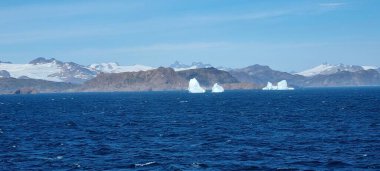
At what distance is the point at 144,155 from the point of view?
192 ft

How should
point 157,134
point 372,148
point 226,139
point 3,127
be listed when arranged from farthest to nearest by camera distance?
point 3,127 → point 157,134 → point 226,139 → point 372,148

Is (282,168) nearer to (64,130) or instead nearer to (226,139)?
(226,139)

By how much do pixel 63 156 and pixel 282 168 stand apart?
23178mm

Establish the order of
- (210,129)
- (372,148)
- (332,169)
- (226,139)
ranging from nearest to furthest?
1. (332,169)
2. (372,148)
3. (226,139)
4. (210,129)

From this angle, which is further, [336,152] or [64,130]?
[64,130]

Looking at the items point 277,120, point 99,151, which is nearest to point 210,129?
point 277,120

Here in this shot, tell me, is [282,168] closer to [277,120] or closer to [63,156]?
[63,156]

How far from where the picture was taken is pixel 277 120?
337ft

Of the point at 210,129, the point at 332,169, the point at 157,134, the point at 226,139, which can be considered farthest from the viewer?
the point at 210,129

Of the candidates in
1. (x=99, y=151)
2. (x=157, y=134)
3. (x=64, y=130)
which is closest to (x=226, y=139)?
(x=157, y=134)

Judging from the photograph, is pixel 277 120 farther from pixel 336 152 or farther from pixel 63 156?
pixel 63 156

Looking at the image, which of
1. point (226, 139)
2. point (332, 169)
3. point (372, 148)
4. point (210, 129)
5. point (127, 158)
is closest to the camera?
point (332, 169)

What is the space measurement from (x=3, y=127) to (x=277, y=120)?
162 feet

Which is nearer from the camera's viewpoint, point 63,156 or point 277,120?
point 63,156
